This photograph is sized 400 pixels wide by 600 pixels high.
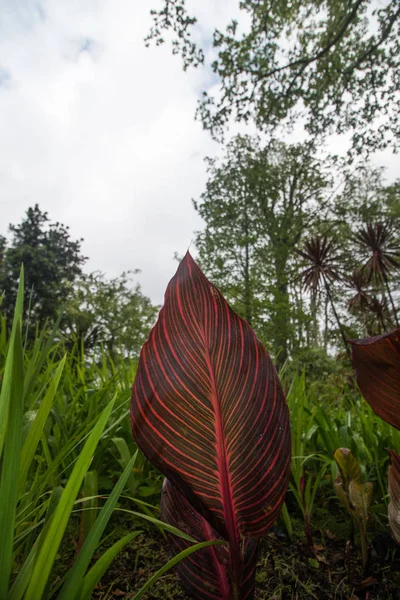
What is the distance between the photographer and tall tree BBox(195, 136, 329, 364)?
1252 cm

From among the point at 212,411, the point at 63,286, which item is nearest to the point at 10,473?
the point at 212,411

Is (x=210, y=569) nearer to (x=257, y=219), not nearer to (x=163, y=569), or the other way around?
(x=163, y=569)

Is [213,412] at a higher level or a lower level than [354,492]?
higher

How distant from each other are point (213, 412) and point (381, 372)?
0.87 ft

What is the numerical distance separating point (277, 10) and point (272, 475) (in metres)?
8.52

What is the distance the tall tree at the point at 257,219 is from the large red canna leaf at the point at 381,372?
11.5 m

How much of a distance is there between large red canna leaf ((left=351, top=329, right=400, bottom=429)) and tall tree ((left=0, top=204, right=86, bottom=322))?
15269 mm

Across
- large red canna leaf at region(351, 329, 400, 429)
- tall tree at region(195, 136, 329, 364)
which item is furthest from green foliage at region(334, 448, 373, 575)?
tall tree at region(195, 136, 329, 364)

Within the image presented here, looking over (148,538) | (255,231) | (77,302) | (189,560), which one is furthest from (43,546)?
(77,302)

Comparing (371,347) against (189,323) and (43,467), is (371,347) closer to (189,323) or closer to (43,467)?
(189,323)

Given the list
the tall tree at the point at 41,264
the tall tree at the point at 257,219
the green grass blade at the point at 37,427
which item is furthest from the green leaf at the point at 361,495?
the tall tree at the point at 41,264

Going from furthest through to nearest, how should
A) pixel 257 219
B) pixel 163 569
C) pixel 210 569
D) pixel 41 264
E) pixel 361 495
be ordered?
pixel 41 264 → pixel 257 219 → pixel 361 495 → pixel 210 569 → pixel 163 569

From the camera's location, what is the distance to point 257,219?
13242mm

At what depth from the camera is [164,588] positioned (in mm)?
603
